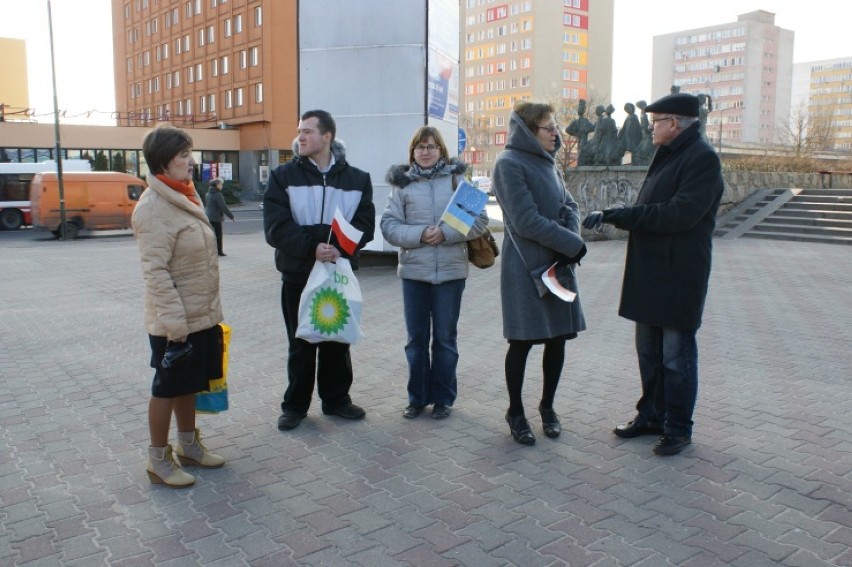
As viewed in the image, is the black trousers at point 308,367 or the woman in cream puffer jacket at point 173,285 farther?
the black trousers at point 308,367

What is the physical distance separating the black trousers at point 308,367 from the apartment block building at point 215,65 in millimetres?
43456

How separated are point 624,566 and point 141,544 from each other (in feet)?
6.75

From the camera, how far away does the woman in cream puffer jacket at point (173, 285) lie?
3699mm

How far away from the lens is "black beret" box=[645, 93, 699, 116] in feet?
13.9

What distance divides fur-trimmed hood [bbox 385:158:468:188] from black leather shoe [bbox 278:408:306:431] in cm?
163

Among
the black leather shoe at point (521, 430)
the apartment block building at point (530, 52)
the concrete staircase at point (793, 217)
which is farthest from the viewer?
the apartment block building at point (530, 52)

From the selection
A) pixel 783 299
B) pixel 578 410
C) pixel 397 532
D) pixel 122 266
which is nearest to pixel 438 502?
pixel 397 532

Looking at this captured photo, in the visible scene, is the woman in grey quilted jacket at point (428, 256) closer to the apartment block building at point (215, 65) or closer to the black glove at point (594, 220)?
the black glove at point (594, 220)

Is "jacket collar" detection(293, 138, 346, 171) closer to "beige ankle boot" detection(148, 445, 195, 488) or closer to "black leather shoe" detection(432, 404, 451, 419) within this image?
"black leather shoe" detection(432, 404, 451, 419)

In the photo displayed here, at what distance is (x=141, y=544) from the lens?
3.29 m

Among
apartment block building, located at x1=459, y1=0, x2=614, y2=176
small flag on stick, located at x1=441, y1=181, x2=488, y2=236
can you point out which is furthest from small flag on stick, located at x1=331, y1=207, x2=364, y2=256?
apartment block building, located at x1=459, y1=0, x2=614, y2=176

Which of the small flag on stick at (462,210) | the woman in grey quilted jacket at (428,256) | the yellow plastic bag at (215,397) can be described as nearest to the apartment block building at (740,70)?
the woman in grey quilted jacket at (428,256)

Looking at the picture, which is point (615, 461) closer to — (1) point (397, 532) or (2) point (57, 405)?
(1) point (397, 532)

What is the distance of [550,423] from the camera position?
184 inches
